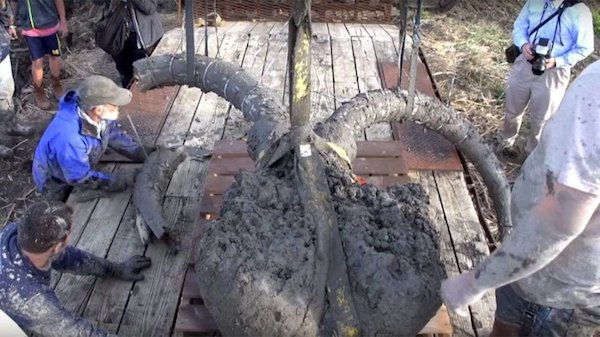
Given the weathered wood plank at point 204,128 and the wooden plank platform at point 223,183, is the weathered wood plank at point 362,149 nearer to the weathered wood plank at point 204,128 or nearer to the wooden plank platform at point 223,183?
the wooden plank platform at point 223,183

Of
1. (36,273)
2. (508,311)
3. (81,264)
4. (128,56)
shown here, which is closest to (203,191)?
(81,264)

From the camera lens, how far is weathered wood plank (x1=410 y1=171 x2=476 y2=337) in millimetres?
2889

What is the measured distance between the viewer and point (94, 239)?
347 centimetres

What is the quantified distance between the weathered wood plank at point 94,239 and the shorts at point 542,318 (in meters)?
1.99

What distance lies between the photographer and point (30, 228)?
8.25 ft

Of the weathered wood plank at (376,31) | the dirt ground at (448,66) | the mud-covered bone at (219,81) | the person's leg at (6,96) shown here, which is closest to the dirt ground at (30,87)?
the dirt ground at (448,66)

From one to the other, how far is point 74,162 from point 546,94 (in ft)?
11.3

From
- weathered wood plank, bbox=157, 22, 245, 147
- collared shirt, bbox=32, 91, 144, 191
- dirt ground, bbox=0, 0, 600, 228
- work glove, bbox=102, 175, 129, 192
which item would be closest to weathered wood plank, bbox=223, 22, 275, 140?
weathered wood plank, bbox=157, 22, 245, 147

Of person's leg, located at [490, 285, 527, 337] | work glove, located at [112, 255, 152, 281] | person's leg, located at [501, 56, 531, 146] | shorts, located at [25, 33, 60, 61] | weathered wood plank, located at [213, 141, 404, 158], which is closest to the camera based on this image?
person's leg, located at [490, 285, 527, 337]

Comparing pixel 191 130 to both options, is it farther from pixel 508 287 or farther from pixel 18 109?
pixel 508 287

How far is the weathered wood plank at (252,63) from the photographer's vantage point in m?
4.57

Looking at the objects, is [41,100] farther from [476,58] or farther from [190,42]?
[476,58]

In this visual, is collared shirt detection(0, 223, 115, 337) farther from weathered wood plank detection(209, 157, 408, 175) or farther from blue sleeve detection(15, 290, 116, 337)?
weathered wood plank detection(209, 157, 408, 175)

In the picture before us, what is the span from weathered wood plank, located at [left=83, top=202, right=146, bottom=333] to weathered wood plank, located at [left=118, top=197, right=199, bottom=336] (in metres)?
0.04
